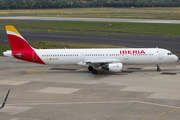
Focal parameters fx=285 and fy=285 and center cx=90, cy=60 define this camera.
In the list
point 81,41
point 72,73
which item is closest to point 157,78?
point 72,73

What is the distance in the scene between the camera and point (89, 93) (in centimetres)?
3688

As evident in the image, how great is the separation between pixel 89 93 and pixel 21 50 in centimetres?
1798

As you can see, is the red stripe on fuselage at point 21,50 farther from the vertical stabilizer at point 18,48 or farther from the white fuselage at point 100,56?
the white fuselage at point 100,56

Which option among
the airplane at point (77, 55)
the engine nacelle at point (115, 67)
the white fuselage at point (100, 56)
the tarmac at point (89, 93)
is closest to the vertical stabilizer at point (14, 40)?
the airplane at point (77, 55)

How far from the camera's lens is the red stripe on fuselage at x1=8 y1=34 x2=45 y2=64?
4878 centimetres

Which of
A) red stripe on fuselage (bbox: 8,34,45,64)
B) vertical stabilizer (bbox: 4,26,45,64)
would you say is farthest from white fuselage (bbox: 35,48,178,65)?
vertical stabilizer (bbox: 4,26,45,64)

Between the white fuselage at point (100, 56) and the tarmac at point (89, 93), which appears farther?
the white fuselage at point (100, 56)

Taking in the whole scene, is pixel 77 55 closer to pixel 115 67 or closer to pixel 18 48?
A: pixel 115 67

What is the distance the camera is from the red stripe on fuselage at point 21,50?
4878cm

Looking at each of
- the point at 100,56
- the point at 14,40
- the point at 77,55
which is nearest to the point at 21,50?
the point at 14,40

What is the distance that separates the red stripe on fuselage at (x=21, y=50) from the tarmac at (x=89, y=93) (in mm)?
3089

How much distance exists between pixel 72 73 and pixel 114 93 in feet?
49.3

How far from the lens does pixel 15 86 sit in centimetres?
4134

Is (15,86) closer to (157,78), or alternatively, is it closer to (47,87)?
(47,87)
